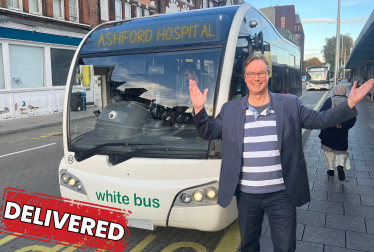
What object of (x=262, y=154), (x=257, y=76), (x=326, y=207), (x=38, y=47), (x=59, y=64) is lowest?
(x=326, y=207)

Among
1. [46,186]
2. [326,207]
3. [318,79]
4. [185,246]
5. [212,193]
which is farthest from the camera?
[318,79]

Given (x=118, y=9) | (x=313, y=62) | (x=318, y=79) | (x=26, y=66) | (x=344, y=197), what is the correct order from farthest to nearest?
(x=313, y=62), (x=318, y=79), (x=118, y=9), (x=26, y=66), (x=344, y=197)

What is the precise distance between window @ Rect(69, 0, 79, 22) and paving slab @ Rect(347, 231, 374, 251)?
66.6 ft

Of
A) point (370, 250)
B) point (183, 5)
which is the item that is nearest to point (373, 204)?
point (370, 250)

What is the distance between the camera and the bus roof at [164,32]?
12.0ft

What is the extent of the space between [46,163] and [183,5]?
28.9m

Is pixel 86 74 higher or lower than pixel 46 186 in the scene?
higher

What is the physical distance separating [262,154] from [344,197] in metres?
3.17

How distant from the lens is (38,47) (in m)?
18.9

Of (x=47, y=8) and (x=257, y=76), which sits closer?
(x=257, y=76)

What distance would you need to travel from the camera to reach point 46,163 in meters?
7.91

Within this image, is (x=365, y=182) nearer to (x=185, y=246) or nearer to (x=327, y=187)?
(x=327, y=187)

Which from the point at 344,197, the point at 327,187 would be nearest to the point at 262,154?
the point at 344,197

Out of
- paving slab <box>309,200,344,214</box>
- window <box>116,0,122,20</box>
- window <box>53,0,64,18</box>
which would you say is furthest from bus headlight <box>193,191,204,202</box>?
window <box>116,0,122,20</box>
